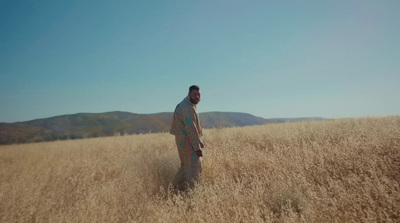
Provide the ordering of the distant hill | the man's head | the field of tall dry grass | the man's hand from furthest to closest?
1. the distant hill
2. the man's head
3. the man's hand
4. the field of tall dry grass

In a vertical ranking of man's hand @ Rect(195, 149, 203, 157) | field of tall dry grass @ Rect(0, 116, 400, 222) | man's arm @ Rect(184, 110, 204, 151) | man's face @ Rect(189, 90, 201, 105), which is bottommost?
field of tall dry grass @ Rect(0, 116, 400, 222)

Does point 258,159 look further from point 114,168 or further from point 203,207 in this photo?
point 114,168

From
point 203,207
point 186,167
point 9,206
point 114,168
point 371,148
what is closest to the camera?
point 203,207

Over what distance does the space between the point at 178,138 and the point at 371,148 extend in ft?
13.6

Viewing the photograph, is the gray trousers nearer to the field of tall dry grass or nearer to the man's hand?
the man's hand

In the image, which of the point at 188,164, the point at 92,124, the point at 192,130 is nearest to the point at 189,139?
the point at 192,130

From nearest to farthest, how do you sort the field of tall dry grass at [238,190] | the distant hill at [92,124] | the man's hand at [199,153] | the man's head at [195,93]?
the field of tall dry grass at [238,190] → the man's hand at [199,153] → the man's head at [195,93] → the distant hill at [92,124]

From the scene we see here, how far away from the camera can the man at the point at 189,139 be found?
14.7 ft

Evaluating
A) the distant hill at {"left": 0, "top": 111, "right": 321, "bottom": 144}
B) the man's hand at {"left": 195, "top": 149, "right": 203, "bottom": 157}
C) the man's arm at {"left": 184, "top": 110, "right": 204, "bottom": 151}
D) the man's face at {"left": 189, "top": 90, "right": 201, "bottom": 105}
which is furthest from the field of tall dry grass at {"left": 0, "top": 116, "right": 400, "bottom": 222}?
the distant hill at {"left": 0, "top": 111, "right": 321, "bottom": 144}

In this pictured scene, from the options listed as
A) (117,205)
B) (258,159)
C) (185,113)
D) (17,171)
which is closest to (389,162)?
(258,159)

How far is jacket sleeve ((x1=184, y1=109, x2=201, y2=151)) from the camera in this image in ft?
14.6

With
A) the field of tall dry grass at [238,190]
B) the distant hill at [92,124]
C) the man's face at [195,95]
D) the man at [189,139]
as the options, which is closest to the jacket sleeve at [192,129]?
the man at [189,139]

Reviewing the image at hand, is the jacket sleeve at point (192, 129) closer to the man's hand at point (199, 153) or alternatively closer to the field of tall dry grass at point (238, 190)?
the man's hand at point (199, 153)

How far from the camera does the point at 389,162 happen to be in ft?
13.6
